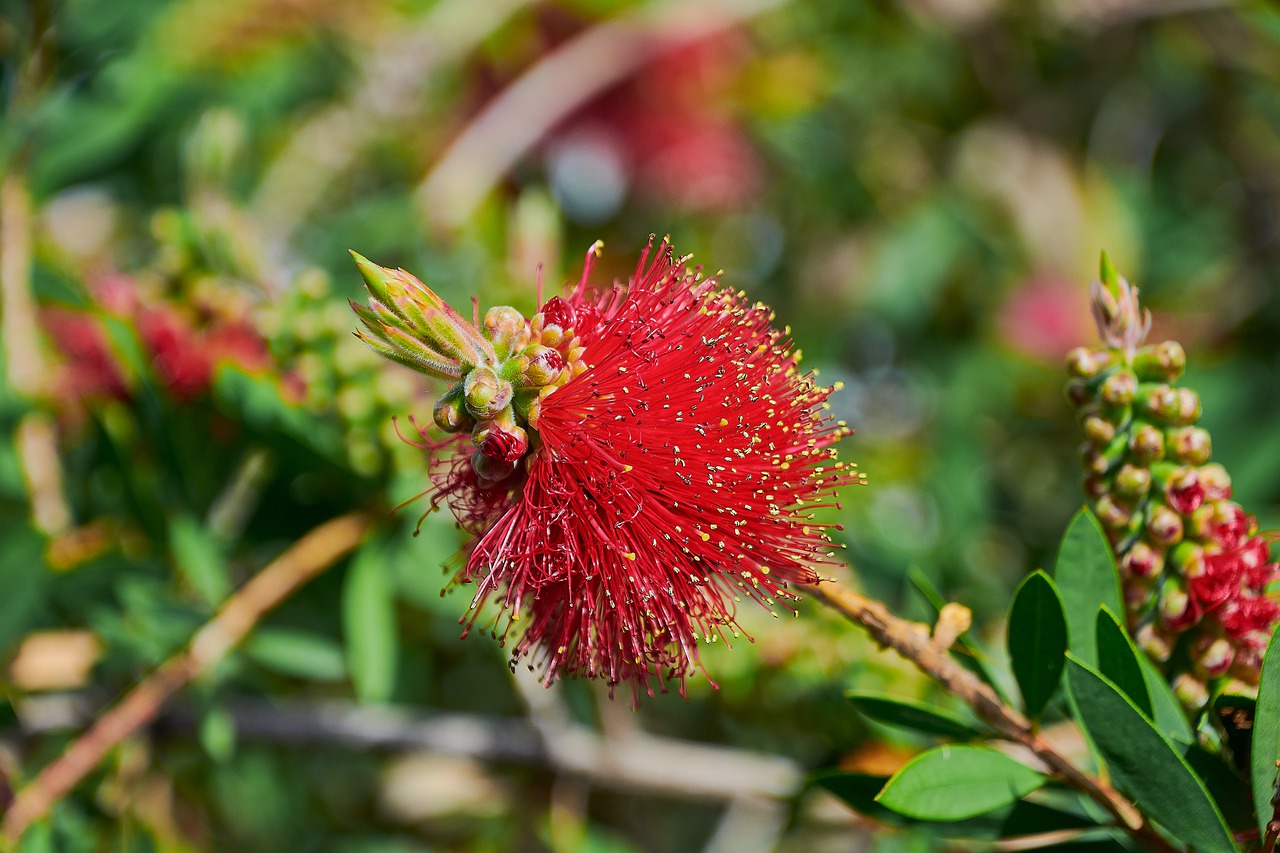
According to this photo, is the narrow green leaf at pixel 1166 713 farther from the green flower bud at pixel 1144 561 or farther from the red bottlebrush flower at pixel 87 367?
the red bottlebrush flower at pixel 87 367

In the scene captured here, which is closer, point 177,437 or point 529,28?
point 177,437

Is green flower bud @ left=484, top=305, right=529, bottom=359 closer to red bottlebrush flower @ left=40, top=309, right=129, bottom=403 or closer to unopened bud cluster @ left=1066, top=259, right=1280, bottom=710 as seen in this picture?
unopened bud cluster @ left=1066, top=259, right=1280, bottom=710

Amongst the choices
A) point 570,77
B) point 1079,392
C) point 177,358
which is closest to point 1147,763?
point 1079,392

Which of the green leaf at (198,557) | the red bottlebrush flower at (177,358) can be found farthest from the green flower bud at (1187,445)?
the red bottlebrush flower at (177,358)

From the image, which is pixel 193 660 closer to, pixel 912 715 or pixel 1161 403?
pixel 912 715

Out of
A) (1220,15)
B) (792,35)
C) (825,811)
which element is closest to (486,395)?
(825,811)

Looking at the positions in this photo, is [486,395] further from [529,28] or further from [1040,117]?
[1040,117]

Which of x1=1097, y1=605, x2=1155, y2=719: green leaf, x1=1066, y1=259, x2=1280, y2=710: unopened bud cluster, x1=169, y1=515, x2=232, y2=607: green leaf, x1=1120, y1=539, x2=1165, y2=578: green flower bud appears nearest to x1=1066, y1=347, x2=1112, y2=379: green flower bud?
x1=1066, y1=259, x2=1280, y2=710: unopened bud cluster
